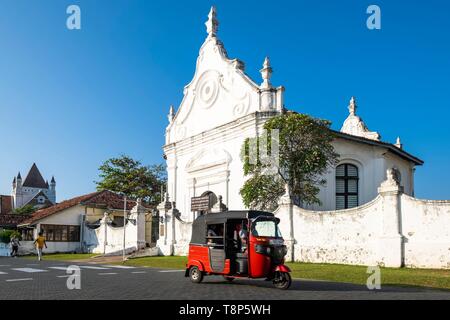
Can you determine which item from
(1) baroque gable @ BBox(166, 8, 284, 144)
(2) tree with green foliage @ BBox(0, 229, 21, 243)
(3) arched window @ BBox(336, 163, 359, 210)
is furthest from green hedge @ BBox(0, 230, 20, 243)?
(3) arched window @ BBox(336, 163, 359, 210)

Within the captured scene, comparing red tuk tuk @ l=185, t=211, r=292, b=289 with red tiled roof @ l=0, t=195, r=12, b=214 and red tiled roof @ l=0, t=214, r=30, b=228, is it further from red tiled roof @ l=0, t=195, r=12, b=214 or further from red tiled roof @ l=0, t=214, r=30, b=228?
red tiled roof @ l=0, t=195, r=12, b=214

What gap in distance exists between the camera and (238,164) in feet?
98.1

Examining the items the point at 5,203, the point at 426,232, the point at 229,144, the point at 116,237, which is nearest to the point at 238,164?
the point at 229,144

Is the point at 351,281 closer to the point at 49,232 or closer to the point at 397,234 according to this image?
the point at 397,234

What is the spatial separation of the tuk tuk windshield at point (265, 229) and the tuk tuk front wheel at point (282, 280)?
3.58 feet

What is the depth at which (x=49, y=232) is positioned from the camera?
1634 inches

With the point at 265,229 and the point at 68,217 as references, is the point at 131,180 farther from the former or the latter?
the point at 265,229

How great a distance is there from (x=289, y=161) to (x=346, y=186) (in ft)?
26.8

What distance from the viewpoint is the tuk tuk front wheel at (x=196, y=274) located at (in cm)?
1320

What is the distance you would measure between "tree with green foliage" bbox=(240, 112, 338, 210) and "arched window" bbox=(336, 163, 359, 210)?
6589mm

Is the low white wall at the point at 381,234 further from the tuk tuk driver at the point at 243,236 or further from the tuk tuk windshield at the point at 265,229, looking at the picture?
the tuk tuk driver at the point at 243,236

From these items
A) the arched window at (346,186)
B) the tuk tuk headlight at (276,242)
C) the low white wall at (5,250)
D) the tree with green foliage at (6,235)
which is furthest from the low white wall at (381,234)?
the tree with green foliage at (6,235)

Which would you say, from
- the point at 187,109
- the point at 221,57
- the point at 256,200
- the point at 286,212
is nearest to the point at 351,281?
the point at 286,212
